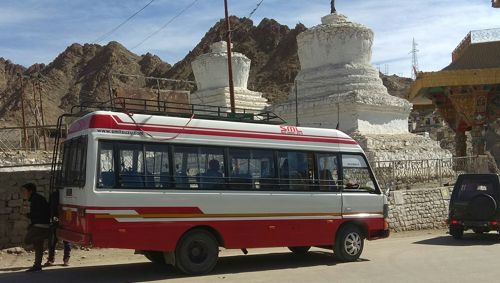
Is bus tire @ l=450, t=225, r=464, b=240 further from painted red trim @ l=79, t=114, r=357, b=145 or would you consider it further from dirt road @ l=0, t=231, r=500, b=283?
painted red trim @ l=79, t=114, r=357, b=145

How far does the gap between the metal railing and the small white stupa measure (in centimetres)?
1257

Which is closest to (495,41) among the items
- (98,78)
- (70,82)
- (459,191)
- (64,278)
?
(459,191)

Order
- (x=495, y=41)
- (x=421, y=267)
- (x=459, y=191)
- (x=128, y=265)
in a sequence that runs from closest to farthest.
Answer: (x=421, y=267) → (x=128, y=265) → (x=459, y=191) → (x=495, y=41)

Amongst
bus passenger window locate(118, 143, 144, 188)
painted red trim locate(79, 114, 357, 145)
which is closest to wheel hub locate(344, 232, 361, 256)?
painted red trim locate(79, 114, 357, 145)

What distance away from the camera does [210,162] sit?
30.5ft

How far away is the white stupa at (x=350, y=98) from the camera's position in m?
23.6

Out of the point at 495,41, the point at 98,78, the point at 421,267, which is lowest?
the point at 421,267

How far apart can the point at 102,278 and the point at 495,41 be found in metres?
30.2

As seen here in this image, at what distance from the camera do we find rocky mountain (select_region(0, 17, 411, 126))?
65750 mm

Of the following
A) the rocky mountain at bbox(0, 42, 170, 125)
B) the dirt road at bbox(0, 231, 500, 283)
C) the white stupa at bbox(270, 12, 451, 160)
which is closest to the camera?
the dirt road at bbox(0, 231, 500, 283)

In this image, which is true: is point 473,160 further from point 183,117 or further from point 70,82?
point 70,82

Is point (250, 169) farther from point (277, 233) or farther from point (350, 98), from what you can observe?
point (350, 98)

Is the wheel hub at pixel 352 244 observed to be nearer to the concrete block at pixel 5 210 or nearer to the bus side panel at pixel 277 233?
the bus side panel at pixel 277 233

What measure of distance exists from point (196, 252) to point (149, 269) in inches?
50.8
